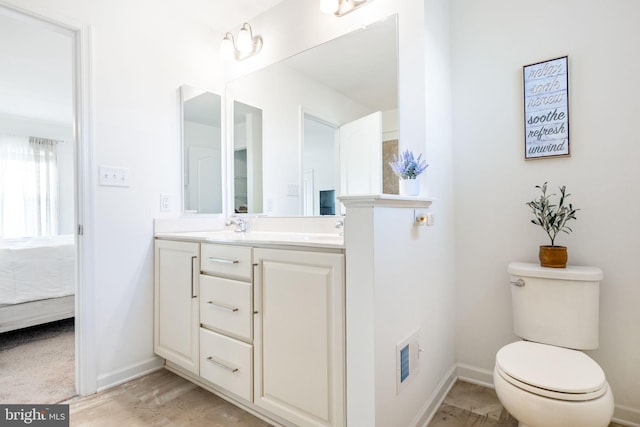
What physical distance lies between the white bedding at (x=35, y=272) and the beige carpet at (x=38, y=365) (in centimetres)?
33

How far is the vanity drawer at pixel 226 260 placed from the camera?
1.52 metres

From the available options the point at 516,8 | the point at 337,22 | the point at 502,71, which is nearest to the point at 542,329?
the point at 502,71

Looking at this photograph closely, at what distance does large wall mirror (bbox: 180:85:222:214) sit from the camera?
7.49 ft

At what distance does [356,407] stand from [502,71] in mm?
1871

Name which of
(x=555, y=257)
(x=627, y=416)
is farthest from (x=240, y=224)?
(x=627, y=416)

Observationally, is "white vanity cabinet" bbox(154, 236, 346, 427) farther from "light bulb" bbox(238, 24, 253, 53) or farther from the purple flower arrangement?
"light bulb" bbox(238, 24, 253, 53)

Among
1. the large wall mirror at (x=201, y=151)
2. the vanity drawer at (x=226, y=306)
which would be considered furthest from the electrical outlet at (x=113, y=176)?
the vanity drawer at (x=226, y=306)

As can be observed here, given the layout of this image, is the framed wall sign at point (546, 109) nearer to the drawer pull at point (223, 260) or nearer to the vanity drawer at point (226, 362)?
the drawer pull at point (223, 260)

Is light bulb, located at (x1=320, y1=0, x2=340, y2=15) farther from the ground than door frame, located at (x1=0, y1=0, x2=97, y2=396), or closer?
farther from the ground

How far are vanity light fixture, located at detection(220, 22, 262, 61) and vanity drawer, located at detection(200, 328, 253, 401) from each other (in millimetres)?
1980

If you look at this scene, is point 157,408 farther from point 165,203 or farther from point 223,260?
point 165,203

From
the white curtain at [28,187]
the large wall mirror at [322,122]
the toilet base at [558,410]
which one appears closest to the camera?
the toilet base at [558,410]
